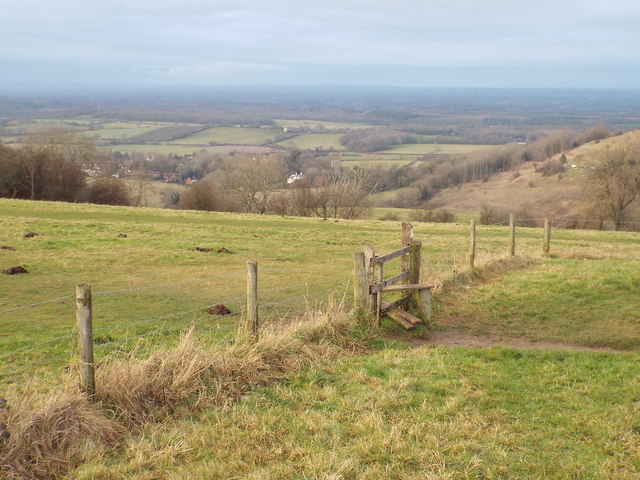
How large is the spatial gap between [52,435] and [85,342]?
1219 mm

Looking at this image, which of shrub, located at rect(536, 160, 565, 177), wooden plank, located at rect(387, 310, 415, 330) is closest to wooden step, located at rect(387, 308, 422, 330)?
wooden plank, located at rect(387, 310, 415, 330)

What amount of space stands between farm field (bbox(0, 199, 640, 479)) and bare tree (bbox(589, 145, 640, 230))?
37.5 metres

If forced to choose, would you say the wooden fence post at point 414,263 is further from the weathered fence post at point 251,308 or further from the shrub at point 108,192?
the shrub at point 108,192

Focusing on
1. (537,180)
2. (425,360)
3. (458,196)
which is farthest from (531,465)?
(537,180)

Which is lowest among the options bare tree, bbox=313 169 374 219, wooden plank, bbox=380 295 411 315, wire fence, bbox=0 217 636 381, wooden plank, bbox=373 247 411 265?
bare tree, bbox=313 169 374 219

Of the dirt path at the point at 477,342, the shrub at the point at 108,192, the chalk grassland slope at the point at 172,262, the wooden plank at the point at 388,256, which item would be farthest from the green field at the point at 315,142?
the dirt path at the point at 477,342

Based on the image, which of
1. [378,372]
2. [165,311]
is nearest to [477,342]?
[378,372]

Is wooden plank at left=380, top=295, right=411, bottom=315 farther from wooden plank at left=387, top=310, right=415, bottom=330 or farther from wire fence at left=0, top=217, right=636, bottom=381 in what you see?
wire fence at left=0, top=217, right=636, bottom=381

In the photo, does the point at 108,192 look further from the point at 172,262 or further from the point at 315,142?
the point at 315,142

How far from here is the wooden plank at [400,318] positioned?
12.3m

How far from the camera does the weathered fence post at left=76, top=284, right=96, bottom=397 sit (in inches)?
297

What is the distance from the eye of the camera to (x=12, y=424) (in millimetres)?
6777

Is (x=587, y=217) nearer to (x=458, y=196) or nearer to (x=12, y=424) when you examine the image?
(x=458, y=196)

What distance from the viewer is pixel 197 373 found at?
342 inches
